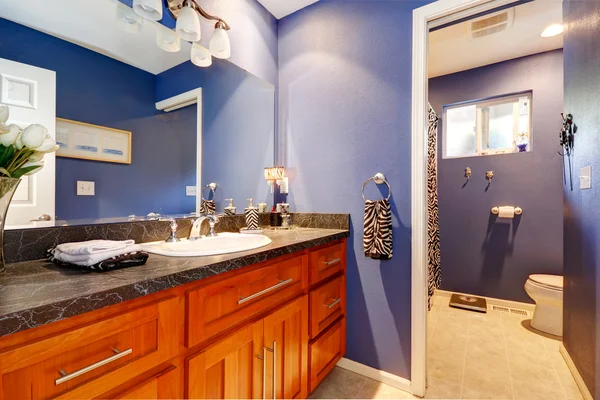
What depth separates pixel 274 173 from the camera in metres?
1.87

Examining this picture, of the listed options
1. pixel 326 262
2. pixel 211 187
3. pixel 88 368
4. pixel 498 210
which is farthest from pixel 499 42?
pixel 88 368

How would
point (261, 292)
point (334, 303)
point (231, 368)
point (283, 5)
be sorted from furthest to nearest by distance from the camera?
point (283, 5) → point (334, 303) → point (261, 292) → point (231, 368)

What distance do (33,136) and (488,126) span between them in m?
3.55

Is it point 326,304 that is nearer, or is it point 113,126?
point 113,126

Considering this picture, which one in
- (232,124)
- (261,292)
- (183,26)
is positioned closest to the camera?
(261,292)

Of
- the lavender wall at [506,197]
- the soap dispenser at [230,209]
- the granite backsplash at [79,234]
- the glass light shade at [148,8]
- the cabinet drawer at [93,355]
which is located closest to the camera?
the cabinet drawer at [93,355]

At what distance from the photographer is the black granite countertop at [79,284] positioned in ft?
1.64

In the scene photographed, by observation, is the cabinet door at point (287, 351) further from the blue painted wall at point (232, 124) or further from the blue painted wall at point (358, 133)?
the blue painted wall at point (232, 124)

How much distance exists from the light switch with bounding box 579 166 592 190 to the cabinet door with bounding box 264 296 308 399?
1.59m

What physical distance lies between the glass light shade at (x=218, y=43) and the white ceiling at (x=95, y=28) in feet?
0.74

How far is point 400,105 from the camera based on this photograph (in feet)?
5.16

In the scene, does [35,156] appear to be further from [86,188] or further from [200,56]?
[200,56]

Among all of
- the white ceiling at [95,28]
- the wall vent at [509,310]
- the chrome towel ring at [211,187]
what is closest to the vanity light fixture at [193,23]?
the white ceiling at [95,28]

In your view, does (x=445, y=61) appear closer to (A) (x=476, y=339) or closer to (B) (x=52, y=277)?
(A) (x=476, y=339)
